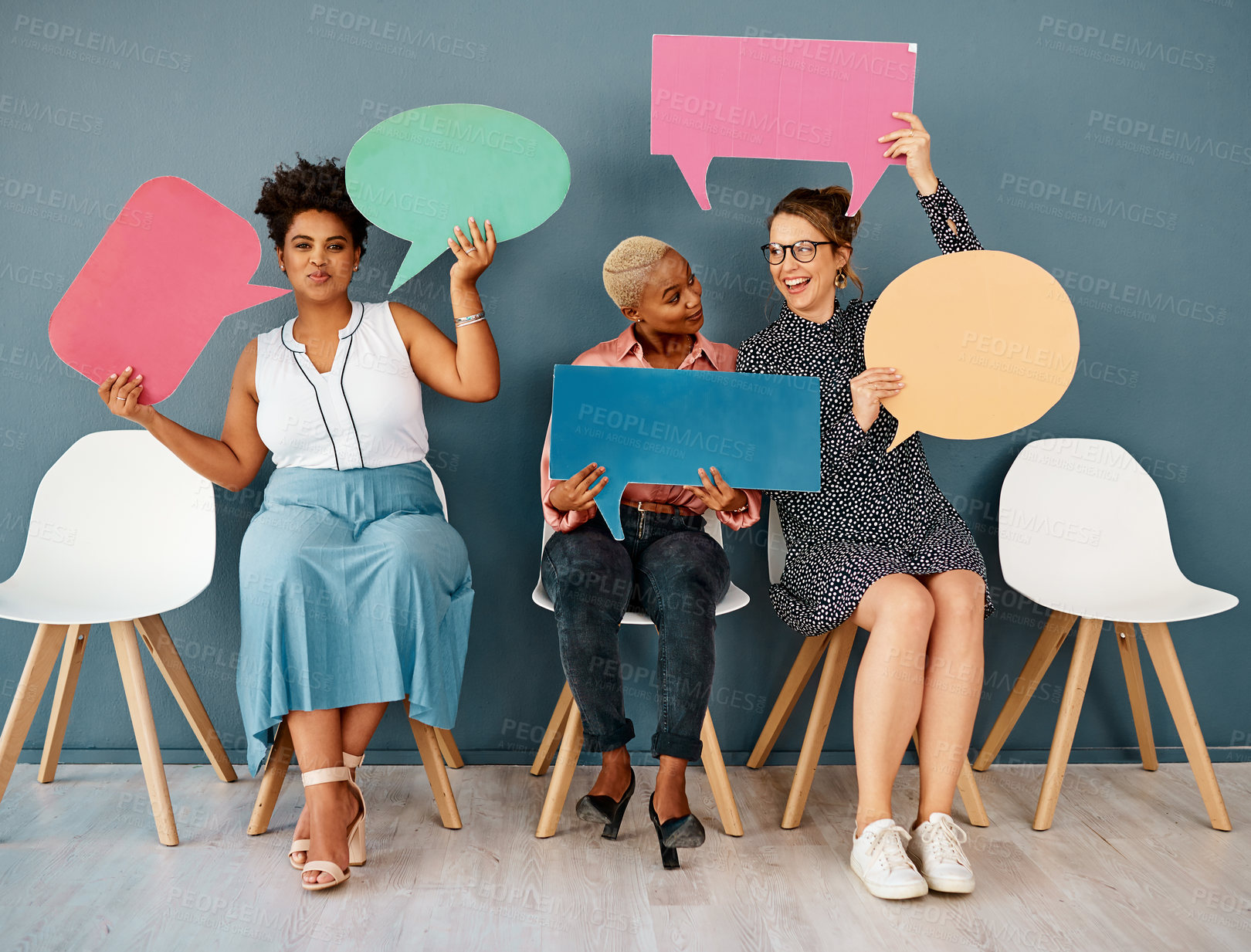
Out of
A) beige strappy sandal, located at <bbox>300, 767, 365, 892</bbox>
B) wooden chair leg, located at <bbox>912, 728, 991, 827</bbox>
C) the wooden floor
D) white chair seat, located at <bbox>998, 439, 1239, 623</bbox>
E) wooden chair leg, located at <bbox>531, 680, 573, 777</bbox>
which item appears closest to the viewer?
the wooden floor

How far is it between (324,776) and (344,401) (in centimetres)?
76

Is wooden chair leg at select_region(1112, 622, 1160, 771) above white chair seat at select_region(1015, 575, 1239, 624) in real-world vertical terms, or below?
below

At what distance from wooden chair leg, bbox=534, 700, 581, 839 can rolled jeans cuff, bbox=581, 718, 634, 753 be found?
0.05 metres

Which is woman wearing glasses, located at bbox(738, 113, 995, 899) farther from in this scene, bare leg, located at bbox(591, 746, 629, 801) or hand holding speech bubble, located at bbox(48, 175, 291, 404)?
hand holding speech bubble, located at bbox(48, 175, 291, 404)

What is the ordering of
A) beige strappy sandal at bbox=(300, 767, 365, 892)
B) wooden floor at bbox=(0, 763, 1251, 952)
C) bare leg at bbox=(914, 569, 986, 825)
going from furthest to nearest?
bare leg at bbox=(914, 569, 986, 825)
beige strappy sandal at bbox=(300, 767, 365, 892)
wooden floor at bbox=(0, 763, 1251, 952)

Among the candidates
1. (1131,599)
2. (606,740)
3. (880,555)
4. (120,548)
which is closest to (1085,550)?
(1131,599)

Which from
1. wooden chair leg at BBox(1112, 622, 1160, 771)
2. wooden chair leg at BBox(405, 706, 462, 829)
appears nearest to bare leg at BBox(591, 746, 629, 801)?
wooden chair leg at BBox(405, 706, 462, 829)

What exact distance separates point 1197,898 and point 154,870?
1988mm

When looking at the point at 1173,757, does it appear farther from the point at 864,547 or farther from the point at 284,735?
the point at 284,735

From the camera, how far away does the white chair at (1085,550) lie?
2.22 m

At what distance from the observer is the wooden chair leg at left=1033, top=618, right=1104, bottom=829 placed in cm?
204

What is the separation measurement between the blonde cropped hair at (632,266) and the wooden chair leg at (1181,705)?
137cm

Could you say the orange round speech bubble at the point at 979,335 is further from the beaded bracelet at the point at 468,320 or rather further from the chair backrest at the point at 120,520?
the chair backrest at the point at 120,520

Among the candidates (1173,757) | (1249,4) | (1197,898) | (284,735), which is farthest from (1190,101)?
(284,735)
